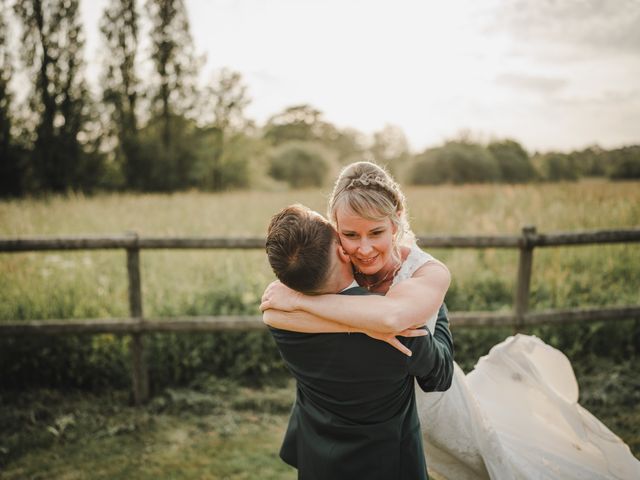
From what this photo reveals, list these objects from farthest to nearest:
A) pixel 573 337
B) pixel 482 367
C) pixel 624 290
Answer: pixel 624 290
pixel 573 337
pixel 482 367

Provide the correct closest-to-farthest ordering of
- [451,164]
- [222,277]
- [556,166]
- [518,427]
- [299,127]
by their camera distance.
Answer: [518,427] < [222,277] < [556,166] < [451,164] < [299,127]

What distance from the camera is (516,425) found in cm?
220

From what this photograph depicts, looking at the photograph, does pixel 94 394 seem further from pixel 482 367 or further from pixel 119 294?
pixel 482 367

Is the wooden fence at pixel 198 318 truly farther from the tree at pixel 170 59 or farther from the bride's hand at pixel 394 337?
the tree at pixel 170 59

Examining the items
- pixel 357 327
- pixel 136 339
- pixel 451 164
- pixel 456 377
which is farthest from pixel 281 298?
pixel 451 164

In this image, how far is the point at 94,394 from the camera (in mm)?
4176

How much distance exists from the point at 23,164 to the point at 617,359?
69.6 ft

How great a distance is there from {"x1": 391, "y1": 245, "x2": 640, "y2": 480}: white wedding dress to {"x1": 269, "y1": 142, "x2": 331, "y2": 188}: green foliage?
3254 centimetres

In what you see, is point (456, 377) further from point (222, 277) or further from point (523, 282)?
point (222, 277)

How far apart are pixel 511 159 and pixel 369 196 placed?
48.3 ft

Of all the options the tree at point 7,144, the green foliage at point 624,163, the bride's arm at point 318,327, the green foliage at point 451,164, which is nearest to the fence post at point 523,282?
the bride's arm at point 318,327

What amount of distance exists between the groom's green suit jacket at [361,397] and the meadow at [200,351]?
1888 mm

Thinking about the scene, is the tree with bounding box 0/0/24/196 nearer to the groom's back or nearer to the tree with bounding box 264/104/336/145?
the groom's back

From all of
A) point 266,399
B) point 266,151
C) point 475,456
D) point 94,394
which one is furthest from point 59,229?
point 266,151
